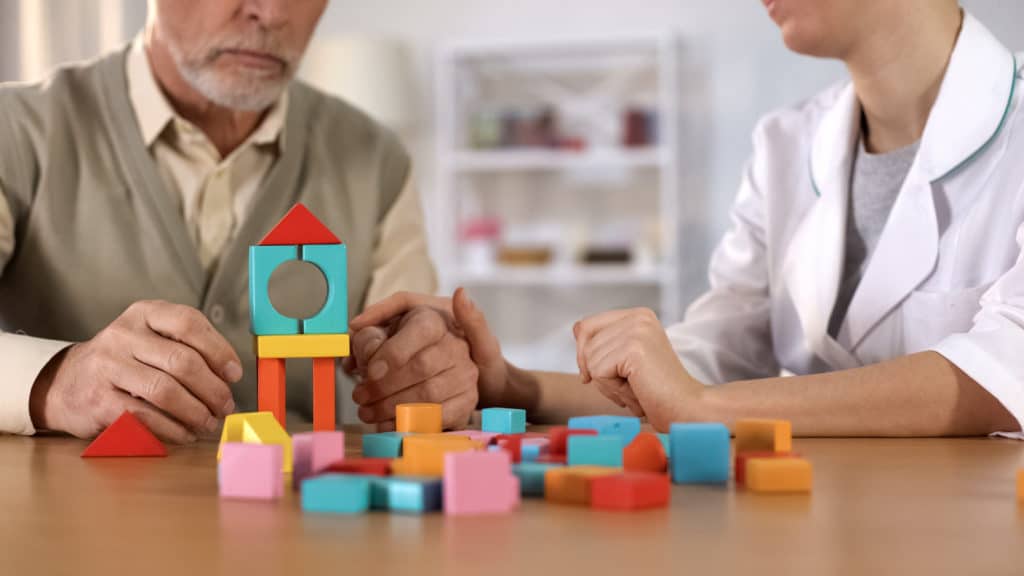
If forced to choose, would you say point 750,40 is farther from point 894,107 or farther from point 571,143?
point 894,107

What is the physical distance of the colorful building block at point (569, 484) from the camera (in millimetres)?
692

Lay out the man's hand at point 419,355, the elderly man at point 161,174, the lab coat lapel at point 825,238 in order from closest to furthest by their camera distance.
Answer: the man's hand at point 419,355
the lab coat lapel at point 825,238
the elderly man at point 161,174

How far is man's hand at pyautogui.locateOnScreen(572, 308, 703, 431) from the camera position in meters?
1.09

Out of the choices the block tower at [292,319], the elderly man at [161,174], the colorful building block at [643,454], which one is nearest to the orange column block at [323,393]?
the block tower at [292,319]

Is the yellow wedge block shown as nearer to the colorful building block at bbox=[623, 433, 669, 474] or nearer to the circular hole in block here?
the colorful building block at bbox=[623, 433, 669, 474]

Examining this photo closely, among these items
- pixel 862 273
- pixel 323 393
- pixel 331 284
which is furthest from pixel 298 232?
pixel 862 273

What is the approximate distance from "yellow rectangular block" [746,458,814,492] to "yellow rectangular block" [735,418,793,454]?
9cm

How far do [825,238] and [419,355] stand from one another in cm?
64

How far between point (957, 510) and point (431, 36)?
169 inches

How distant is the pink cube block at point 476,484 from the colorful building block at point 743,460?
195 millimetres

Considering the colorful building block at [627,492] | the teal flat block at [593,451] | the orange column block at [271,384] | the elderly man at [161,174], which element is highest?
the elderly man at [161,174]

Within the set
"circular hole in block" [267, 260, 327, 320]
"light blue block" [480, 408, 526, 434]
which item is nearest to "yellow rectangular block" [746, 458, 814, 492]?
"light blue block" [480, 408, 526, 434]

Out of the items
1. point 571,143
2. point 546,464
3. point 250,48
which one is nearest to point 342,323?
point 546,464

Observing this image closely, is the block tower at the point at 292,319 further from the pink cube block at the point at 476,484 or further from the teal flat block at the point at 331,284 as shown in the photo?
the pink cube block at the point at 476,484
